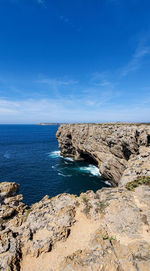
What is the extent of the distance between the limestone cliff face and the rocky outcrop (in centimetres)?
1140

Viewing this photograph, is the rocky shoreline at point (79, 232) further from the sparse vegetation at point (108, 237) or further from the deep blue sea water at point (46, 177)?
the deep blue sea water at point (46, 177)

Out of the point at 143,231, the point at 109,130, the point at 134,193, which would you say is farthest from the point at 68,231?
the point at 109,130

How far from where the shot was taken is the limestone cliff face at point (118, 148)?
3133 centimetres

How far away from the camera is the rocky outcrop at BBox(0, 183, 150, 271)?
1153cm

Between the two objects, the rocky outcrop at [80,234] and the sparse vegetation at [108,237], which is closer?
the rocky outcrop at [80,234]

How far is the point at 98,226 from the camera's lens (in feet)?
50.7

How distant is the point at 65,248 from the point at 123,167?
119 feet

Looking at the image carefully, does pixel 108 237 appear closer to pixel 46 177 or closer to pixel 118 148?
pixel 118 148

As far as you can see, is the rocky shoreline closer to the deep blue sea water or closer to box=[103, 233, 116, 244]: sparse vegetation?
box=[103, 233, 116, 244]: sparse vegetation

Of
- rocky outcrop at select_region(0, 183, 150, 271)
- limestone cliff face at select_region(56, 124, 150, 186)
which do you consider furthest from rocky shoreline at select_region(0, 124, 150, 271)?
limestone cliff face at select_region(56, 124, 150, 186)

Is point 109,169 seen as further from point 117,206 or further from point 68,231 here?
point 68,231

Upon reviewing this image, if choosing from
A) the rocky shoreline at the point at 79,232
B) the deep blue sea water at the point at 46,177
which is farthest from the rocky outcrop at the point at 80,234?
the deep blue sea water at the point at 46,177

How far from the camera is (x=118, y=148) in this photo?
45.7 meters

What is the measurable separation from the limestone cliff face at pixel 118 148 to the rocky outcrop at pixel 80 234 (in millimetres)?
11395
